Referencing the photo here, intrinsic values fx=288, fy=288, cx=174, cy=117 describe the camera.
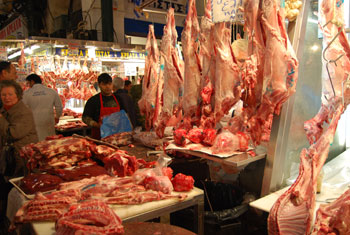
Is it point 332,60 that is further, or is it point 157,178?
point 157,178

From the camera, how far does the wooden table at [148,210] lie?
6.36ft

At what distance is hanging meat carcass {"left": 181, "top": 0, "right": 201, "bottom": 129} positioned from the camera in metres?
2.92

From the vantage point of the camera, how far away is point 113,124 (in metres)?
4.68

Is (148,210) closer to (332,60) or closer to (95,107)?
(332,60)

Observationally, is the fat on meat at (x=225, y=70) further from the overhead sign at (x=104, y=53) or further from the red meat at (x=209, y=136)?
the overhead sign at (x=104, y=53)

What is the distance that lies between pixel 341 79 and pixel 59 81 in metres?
7.75

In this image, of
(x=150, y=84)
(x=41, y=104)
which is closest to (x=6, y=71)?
(x=41, y=104)

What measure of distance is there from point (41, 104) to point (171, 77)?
4265mm

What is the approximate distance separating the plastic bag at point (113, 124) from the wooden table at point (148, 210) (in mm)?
2198

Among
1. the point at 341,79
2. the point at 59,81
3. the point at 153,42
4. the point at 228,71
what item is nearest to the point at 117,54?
the point at 59,81

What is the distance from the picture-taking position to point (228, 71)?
8.48ft

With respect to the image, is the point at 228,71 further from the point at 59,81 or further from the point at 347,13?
the point at 59,81

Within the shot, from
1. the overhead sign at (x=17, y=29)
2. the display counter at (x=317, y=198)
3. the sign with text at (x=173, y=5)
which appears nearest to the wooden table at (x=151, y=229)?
the display counter at (x=317, y=198)

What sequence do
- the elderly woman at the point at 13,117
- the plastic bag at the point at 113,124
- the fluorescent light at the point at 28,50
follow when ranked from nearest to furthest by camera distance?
1. the elderly woman at the point at 13,117
2. the plastic bag at the point at 113,124
3. the fluorescent light at the point at 28,50
